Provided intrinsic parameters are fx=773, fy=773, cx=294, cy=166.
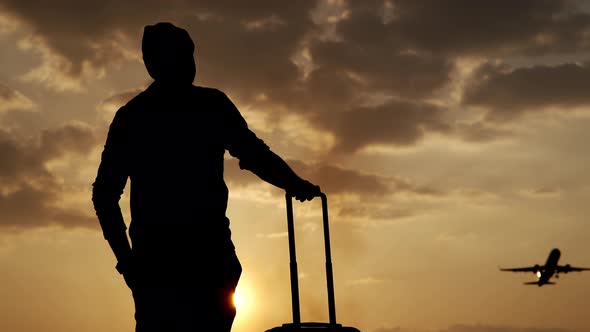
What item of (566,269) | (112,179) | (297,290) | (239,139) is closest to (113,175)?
(112,179)

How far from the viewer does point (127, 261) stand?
4684mm

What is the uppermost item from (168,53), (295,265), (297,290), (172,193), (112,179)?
(168,53)

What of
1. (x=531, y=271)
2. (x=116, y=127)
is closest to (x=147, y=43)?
(x=116, y=127)

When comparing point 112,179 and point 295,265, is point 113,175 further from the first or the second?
point 295,265

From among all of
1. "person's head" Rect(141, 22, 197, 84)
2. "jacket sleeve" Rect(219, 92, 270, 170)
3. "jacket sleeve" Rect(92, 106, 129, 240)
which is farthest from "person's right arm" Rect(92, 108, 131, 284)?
"jacket sleeve" Rect(219, 92, 270, 170)

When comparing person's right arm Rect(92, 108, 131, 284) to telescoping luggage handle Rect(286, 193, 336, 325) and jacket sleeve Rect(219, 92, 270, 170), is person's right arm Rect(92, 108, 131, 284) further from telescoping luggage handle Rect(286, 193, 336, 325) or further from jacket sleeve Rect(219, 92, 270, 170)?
telescoping luggage handle Rect(286, 193, 336, 325)

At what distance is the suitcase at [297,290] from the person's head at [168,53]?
108 centimetres

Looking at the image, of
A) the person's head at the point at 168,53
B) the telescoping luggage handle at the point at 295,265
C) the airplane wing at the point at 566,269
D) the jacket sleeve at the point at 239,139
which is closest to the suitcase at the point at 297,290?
the telescoping luggage handle at the point at 295,265

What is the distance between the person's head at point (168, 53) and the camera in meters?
4.73

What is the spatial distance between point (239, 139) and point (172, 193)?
59cm

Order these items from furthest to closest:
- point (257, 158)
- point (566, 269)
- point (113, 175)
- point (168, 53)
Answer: point (566, 269) → point (257, 158) → point (113, 175) → point (168, 53)

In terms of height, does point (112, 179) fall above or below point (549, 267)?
below

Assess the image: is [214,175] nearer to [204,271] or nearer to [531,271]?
[204,271]

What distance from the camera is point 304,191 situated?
5125 millimetres
